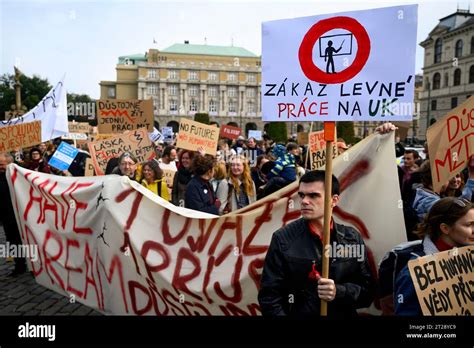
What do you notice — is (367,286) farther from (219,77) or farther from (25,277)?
(219,77)

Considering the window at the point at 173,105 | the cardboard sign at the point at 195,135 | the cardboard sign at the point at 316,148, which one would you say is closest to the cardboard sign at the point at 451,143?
the cardboard sign at the point at 316,148

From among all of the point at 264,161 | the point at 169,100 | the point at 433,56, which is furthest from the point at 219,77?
the point at 264,161

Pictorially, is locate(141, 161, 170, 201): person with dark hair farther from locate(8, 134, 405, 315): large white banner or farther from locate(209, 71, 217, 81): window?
locate(209, 71, 217, 81): window

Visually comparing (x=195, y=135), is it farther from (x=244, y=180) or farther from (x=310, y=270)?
(x=310, y=270)

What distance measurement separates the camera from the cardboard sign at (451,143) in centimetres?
287

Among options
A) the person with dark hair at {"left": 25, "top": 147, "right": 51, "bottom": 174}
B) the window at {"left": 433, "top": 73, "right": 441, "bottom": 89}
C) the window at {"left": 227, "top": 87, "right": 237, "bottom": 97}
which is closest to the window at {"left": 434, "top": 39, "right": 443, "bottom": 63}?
the window at {"left": 433, "top": 73, "right": 441, "bottom": 89}

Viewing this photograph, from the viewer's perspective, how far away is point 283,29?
225 centimetres

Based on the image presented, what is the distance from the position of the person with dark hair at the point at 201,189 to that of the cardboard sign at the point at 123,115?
3.27 metres

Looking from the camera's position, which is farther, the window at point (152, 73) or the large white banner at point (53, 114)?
the window at point (152, 73)

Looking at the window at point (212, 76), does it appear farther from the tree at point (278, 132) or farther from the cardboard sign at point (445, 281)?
the cardboard sign at point (445, 281)

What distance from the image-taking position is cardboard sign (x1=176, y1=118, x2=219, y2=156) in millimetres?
7164

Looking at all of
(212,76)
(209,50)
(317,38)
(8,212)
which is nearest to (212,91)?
(212,76)

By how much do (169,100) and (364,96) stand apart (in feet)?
272

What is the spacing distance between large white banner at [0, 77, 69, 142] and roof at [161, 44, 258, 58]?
85.3 m
